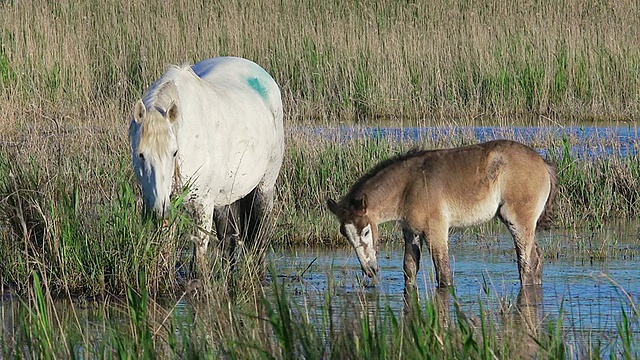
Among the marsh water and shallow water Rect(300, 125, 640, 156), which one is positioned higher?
shallow water Rect(300, 125, 640, 156)

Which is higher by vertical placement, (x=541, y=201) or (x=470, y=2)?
(x=470, y=2)

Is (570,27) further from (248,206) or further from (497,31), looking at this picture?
(248,206)

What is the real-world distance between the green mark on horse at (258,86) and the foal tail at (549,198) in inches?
83.7

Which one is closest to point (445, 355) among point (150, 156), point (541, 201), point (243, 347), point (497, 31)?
point (243, 347)

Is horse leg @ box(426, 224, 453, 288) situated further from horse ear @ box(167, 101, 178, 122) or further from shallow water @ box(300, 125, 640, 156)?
shallow water @ box(300, 125, 640, 156)

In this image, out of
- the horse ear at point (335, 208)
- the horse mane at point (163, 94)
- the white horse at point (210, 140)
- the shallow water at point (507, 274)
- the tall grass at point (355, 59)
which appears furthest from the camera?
the tall grass at point (355, 59)

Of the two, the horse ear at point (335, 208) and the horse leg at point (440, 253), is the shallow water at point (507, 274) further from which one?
the horse ear at point (335, 208)

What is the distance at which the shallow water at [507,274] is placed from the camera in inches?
260

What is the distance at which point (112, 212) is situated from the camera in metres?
6.76

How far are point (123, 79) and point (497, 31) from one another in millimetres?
5618

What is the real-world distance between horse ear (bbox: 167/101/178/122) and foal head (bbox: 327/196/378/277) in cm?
A: 147

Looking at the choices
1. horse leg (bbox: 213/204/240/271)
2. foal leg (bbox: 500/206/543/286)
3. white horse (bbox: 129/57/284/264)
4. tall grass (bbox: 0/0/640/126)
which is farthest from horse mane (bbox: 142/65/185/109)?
tall grass (bbox: 0/0/640/126)

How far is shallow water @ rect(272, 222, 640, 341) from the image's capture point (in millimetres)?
6613

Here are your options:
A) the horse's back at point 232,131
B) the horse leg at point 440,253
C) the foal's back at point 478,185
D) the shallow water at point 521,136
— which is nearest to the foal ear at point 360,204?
the foal's back at point 478,185
